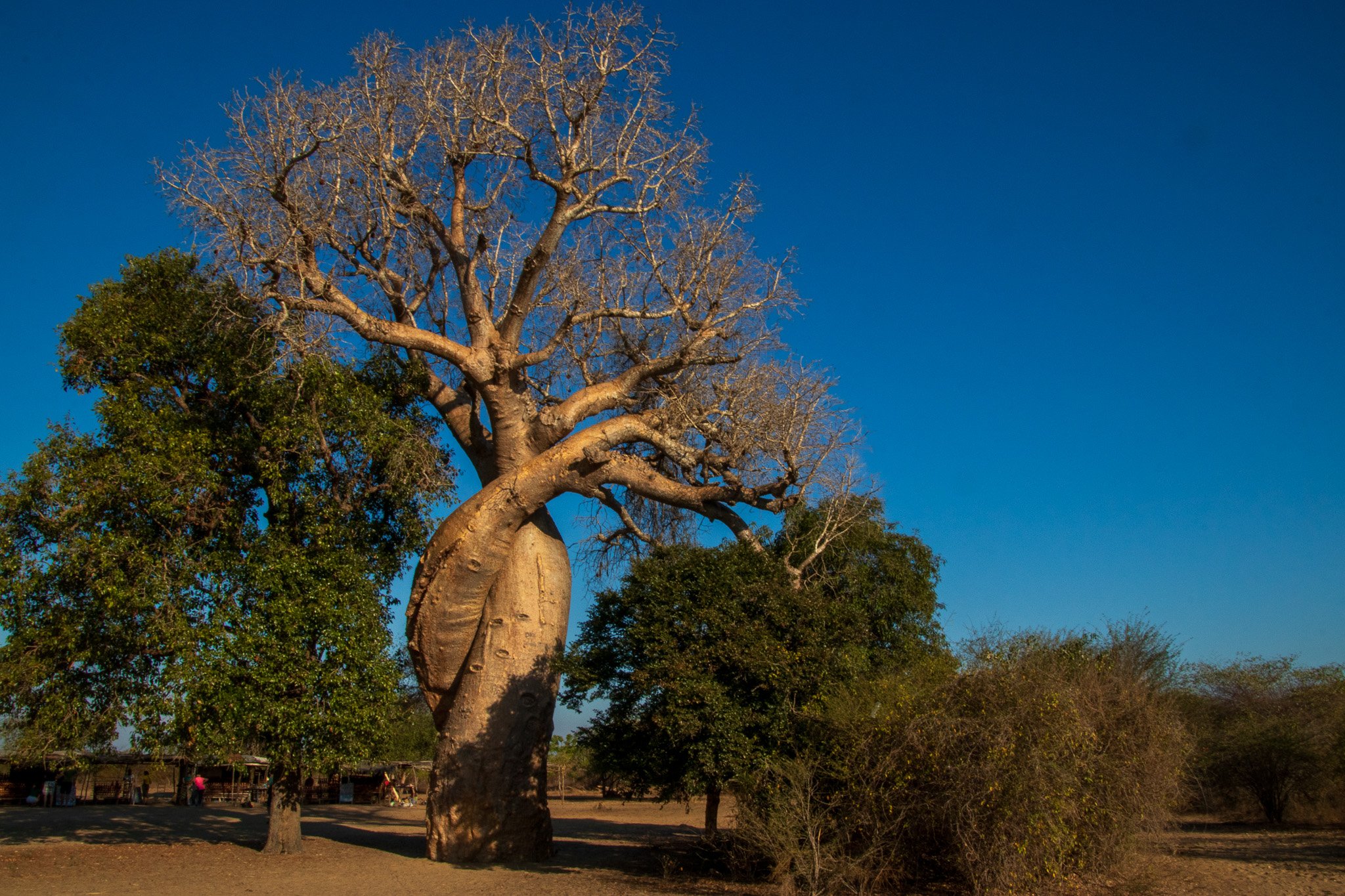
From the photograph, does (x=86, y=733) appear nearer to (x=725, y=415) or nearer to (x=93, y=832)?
(x=93, y=832)

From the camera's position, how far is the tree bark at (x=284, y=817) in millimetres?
12828

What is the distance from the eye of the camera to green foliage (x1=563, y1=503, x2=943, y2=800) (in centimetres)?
952

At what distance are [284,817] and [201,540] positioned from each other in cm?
423

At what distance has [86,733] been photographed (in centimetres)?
1121

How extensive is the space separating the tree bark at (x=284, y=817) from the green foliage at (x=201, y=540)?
1.06 m

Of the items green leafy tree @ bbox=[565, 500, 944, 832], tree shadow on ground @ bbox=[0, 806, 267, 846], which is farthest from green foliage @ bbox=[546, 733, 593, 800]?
green leafy tree @ bbox=[565, 500, 944, 832]

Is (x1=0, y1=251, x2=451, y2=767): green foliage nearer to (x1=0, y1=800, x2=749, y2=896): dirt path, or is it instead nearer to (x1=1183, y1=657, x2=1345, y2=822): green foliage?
(x1=0, y1=800, x2=749, y2=896): dirt path

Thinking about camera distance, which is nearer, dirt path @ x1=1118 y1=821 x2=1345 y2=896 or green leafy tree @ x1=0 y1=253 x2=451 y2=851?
dirt path @ x1=1118 y1=821 x2=1345 y2=896

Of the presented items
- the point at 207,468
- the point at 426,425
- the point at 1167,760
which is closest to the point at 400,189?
the point at 426,425

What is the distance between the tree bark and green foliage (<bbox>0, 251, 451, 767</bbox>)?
1064 mm

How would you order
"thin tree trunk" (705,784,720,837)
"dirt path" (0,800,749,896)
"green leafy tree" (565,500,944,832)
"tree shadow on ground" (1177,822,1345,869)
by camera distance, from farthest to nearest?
1. "tree shadow on ground" (1177,822,1345,869)
2. "thin tree trunk" (705,784,720,837)
3. "dirt path" (0,800,749,896)
4. "green leafy tree" (565,500,944,832)

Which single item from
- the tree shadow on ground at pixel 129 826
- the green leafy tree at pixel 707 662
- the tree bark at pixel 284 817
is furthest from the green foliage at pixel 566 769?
the green leafy tree at pixel 707 662

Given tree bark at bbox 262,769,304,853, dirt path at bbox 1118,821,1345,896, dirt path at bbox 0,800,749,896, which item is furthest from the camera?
tree bark at bbox 262,769,304,853

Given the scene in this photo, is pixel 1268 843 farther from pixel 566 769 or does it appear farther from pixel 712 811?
pixel 566 769
